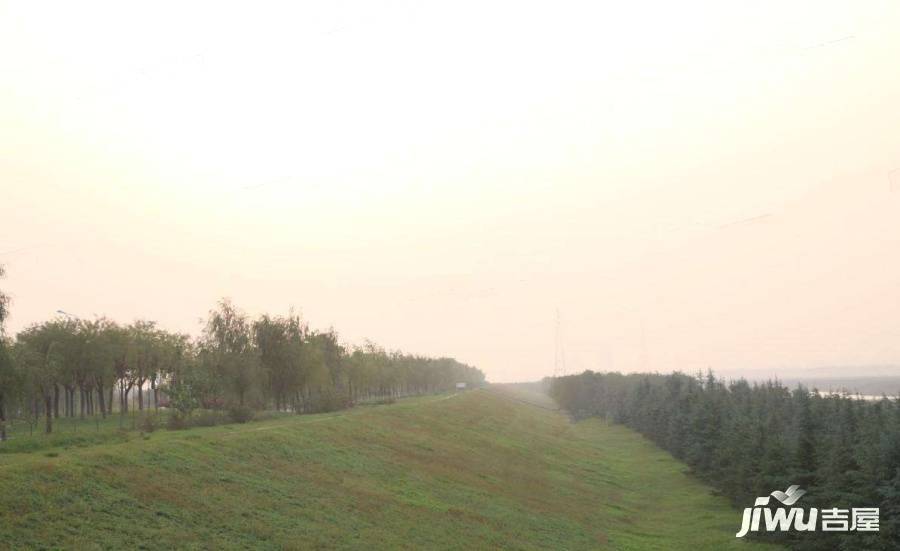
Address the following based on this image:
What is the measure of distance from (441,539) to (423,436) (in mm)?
30042

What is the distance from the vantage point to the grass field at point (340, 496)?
2467 centimetres

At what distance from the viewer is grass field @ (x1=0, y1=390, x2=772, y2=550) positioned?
80.9 ft

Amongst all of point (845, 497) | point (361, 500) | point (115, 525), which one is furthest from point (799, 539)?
point (115, 525)

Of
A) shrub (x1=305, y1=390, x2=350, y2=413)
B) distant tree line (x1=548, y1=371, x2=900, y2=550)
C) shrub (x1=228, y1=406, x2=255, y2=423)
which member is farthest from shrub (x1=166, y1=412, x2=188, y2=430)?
distant tree line (x1=548, y1=371, x2=900, y2=550)

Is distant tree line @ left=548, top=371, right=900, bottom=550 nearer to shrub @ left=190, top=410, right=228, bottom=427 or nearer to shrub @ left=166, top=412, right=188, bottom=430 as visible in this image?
shrub @ left=190, top=410, right=228, bottom=427

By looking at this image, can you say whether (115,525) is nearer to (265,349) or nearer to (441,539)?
(441,539)

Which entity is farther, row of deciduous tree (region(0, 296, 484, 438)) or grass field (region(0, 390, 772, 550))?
row of deciduous tree (region(0, 296, 484, 438))

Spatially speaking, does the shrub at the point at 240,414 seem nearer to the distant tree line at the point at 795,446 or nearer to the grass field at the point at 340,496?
the grass field at the point at 340,496

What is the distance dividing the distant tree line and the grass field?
10.9 feet

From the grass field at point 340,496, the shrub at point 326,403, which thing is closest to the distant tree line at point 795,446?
the grass field at point 340,496

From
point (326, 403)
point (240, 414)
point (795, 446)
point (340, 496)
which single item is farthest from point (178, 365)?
point (795, 446)

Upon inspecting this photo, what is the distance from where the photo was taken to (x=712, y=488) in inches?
2318

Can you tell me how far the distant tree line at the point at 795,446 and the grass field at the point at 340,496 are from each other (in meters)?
3.32

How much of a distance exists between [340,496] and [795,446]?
2866cm
